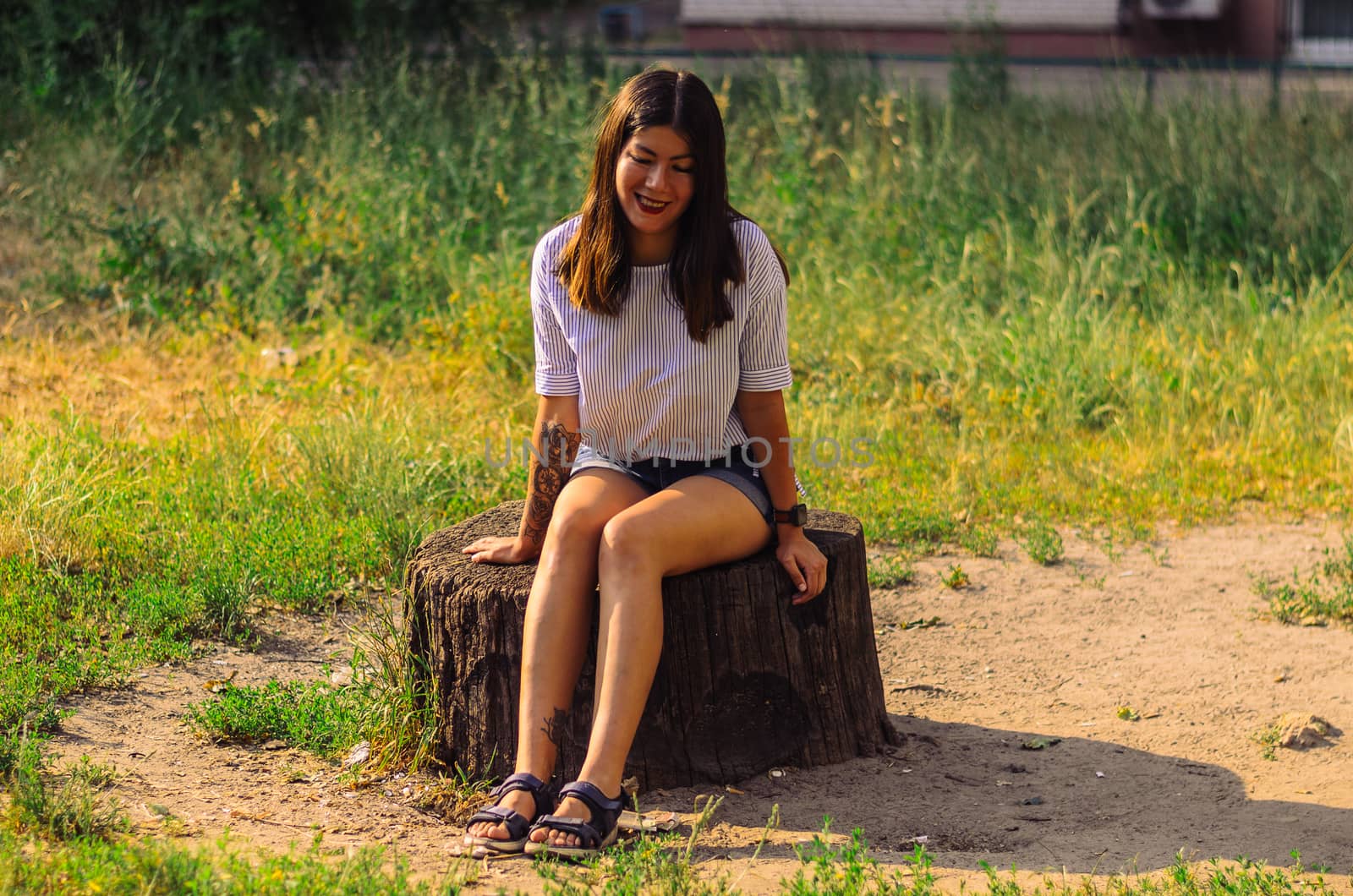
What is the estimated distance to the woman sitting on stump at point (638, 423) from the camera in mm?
3461

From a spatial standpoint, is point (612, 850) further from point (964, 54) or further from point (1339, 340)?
point (964, 54)

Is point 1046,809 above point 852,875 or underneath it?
underneath

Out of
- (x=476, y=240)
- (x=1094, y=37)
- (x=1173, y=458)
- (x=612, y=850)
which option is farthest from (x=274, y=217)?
(x=1094, y=37)

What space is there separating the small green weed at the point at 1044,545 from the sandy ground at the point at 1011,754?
65 millimetres

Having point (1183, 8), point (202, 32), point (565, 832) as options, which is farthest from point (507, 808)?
point (1183, 8)

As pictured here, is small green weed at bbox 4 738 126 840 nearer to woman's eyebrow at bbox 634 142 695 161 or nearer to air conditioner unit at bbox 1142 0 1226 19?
woman's eyebrow at bbox 634 142 695 161

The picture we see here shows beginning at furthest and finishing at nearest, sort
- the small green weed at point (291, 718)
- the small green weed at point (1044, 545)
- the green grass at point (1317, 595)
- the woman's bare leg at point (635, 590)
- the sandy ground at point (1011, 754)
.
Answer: the small green weed at point (1044, 545)
the green grass at point (1317, 595)
the small green weed at point (291, 718)
the sandy ground at point (1011, 754)
the woman's bare leg at point (635, 590)

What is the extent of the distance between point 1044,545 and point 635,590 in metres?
2.58

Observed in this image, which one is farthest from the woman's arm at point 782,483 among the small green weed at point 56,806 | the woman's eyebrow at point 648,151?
the small green weed at point 56,806

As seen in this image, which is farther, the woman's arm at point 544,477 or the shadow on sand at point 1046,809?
the woman's arm at point 544,477

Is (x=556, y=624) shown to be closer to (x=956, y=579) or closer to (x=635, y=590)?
(x=635, y=590)

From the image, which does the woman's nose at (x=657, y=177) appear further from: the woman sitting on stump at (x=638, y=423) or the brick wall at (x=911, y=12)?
the brick wall at (x=911, y=12)

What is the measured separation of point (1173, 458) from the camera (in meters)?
6.50

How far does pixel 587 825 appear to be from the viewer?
3.24m
